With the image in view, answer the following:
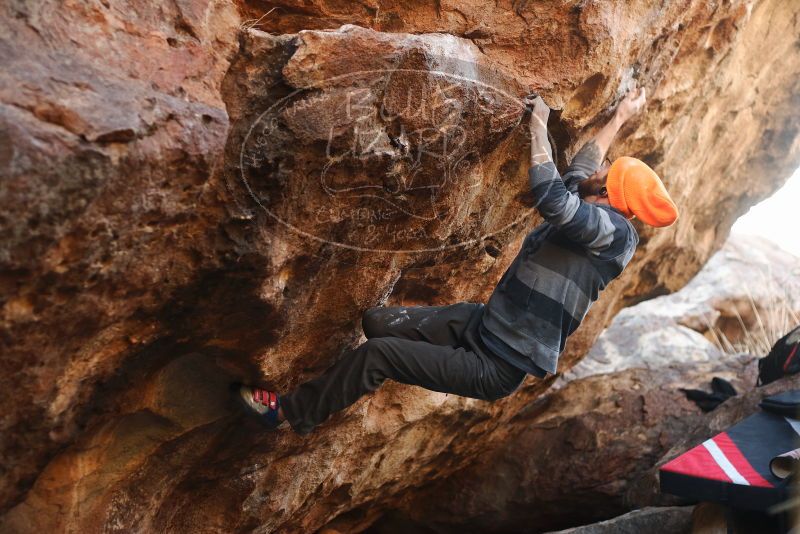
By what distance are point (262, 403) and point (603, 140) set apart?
88.0 inches

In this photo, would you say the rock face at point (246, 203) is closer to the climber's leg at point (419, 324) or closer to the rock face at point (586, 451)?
the climber's leg at point (419, 324)

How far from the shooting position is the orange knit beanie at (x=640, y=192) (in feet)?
12.1

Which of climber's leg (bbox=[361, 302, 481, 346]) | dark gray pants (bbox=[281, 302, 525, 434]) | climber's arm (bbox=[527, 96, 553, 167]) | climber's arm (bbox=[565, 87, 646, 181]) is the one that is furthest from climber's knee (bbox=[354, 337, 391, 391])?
climber's arm (bbox=[565, 87, 646, 181])

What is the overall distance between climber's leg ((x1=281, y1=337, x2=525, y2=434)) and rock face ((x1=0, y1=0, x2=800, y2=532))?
276mm

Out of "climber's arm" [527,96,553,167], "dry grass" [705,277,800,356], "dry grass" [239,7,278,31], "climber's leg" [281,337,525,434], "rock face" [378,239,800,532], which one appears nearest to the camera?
"dry grass" [239,7,278,31]

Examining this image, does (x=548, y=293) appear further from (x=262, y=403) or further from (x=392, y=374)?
(x=262, y=403)

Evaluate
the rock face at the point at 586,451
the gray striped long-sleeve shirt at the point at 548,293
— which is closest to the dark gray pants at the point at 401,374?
the gray striped long-sleeve shirt at the point at 548,293

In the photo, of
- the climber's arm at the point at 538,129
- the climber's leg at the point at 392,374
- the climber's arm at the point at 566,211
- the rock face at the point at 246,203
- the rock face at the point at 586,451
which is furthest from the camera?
the rock face at the point at 586,451

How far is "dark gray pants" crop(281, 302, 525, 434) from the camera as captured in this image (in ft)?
12.2

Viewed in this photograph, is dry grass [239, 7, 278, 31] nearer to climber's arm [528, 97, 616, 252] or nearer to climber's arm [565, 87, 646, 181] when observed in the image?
climber's arm [528, 97, 616, 252]

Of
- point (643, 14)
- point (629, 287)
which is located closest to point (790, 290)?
point (629, 287)

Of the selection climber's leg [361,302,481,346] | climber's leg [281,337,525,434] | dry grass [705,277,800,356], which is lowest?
dry grass [705,277,800,356]

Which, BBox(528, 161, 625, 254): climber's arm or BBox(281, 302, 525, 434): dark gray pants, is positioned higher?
BBox(528, 161, 625, 254): climber's arm

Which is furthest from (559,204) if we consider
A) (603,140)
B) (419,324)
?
(419,324)
